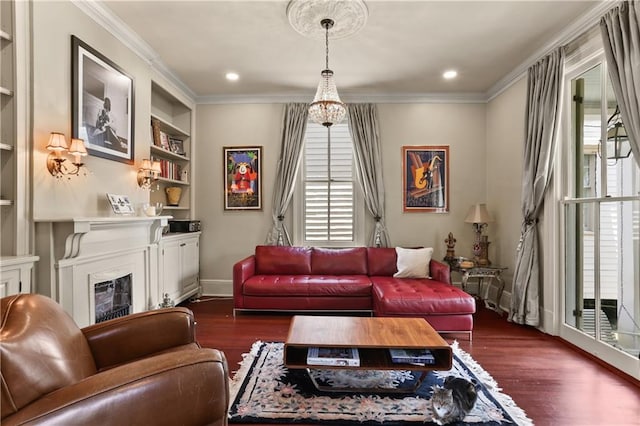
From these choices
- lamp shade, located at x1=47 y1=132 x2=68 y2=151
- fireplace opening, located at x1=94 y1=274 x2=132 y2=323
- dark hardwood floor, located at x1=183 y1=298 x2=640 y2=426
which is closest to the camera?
dark hardwood floor, located at x1=183 y1=298 x2=640 y2=426

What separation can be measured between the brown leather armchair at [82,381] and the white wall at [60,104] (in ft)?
4.09

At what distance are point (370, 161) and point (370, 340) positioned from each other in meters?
2.95

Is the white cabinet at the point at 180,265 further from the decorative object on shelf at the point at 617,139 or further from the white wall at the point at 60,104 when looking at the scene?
the decorative object on shelf at the point at 617,139

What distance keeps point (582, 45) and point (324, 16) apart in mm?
2353

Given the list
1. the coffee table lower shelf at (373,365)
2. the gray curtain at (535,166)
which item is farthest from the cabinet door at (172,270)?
the gray curtain at (535,166)

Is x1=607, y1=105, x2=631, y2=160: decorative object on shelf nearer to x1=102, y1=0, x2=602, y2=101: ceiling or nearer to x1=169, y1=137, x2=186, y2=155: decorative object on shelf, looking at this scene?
x1=102, y1=0, x2=602, y2=101: ceiling

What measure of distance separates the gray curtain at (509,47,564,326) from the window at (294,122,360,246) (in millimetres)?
2079

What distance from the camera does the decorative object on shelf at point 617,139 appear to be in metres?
2.54

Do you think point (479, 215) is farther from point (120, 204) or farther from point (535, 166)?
point (120, 204)

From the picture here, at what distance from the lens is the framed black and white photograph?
2545 mm

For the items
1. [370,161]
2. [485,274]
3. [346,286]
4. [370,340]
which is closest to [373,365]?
[370,340]

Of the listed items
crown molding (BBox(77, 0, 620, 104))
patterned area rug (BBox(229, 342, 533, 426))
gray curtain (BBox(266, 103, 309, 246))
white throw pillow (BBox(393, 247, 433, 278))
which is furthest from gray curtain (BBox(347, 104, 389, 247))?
patterned area rug (BBox(229, 342, 533, 426))

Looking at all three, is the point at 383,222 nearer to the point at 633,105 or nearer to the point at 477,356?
the point at 477,356

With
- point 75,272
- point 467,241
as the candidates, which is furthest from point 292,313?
point 467,241
